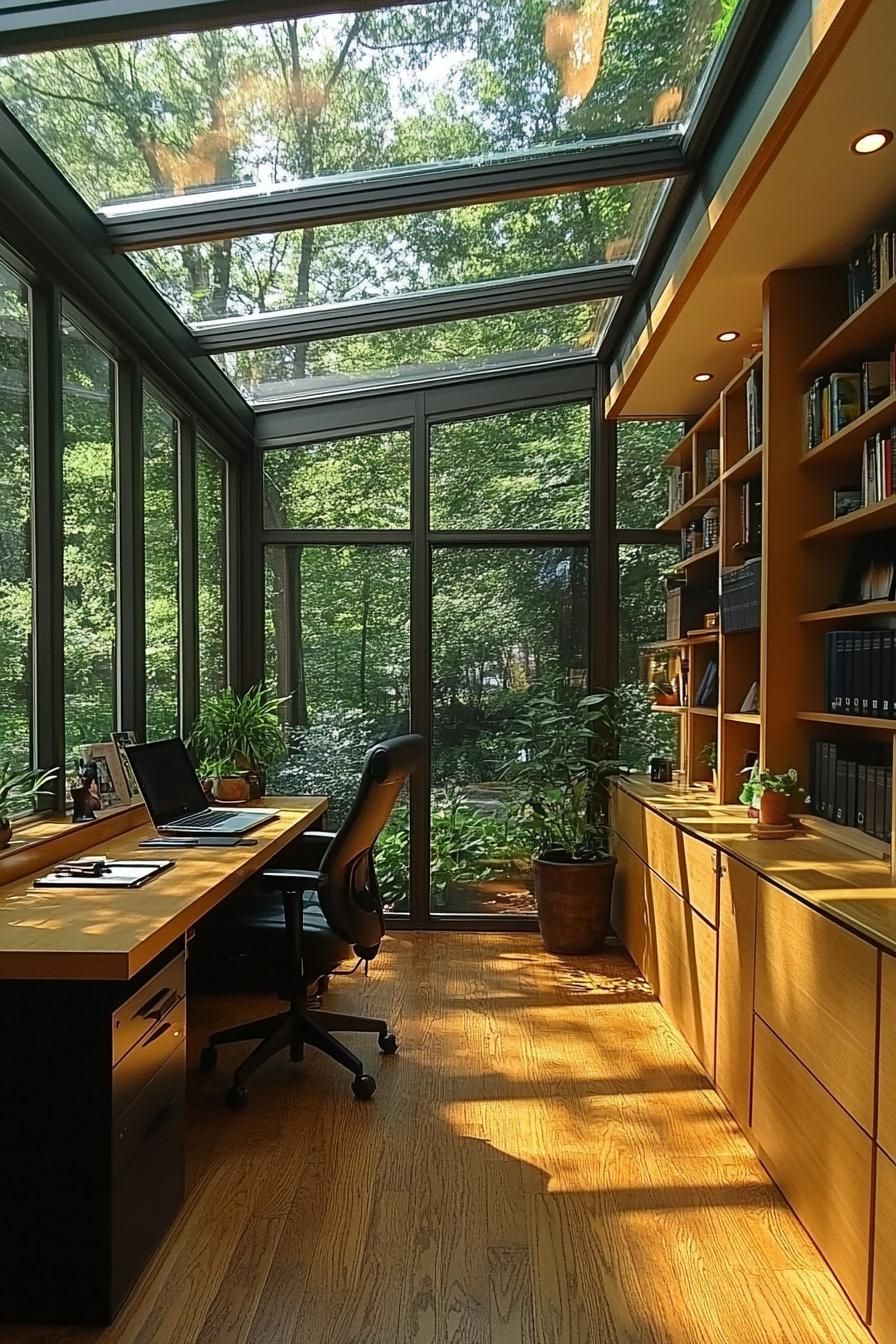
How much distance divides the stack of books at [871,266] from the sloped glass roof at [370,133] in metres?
0.66

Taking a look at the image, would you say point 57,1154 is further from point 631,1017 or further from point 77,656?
point 631,1017

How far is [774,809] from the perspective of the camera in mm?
3164

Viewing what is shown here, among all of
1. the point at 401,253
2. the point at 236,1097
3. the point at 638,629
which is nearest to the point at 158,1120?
the point at 236,1097

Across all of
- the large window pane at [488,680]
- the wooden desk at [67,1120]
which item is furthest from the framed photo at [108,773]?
the large window pane at [488,680]

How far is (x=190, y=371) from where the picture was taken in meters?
4.34

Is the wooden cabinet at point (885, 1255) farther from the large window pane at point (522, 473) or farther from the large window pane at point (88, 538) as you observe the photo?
the large window pane at point (522, 473)

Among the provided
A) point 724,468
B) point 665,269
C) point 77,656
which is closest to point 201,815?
point 77,656

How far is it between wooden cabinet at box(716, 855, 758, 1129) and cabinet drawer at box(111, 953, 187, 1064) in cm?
152

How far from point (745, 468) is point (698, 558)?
2.59 ft

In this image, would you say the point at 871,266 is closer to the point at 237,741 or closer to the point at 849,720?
the point at 849,720

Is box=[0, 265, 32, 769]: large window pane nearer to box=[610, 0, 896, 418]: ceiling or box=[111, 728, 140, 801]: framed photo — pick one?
box=[111, 728, 140, 801]: framed photo

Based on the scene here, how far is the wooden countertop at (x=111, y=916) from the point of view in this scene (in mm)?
1962

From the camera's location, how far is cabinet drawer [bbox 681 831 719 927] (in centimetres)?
317

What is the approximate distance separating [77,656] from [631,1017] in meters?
2.46
